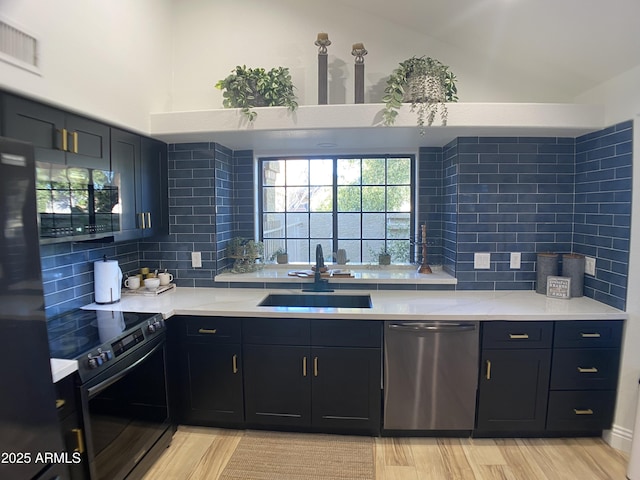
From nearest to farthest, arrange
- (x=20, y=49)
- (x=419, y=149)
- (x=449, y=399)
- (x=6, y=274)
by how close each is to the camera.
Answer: (x=6, y=274)
(x=20, y=49)
(x=449, y=399)
(x=419, y=149)

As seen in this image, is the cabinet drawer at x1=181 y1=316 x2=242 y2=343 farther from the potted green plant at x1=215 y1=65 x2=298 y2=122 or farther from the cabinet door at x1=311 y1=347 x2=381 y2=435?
the potted green plant at x1=215 y1=65 x2=298 y2=122

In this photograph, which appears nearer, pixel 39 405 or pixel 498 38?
pixel 39 405

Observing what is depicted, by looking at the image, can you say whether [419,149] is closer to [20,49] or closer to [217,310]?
[217,310]

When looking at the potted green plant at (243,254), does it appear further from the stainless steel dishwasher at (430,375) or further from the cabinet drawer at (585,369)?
the cabinet drawer at (585,369)

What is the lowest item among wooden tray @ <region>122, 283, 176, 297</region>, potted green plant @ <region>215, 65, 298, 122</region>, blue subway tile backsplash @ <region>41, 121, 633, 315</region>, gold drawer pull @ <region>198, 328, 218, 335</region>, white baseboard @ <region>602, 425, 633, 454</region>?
white baseboard @ <region>602, 425, 633, 454</region>

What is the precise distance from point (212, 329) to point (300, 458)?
3.19ft

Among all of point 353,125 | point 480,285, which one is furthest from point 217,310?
point 480,285

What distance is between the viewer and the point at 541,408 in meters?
2.23

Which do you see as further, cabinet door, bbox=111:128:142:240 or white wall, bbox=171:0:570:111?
white wall, bbox=171:0:570:111

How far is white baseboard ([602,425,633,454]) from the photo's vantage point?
216 cm

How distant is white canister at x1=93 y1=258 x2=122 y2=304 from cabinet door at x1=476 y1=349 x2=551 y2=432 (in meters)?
2.50

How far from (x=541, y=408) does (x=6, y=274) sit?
9.23 ft

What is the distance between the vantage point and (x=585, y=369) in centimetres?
221

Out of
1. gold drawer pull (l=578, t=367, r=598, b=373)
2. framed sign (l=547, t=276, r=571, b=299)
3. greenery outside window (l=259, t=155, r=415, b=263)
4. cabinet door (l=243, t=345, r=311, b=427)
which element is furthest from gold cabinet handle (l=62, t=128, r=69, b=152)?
gold drawer pull (l=578, t=367, r=598, b=373)
